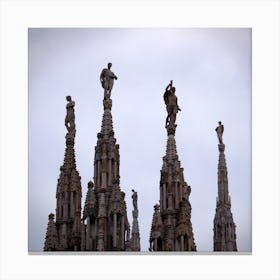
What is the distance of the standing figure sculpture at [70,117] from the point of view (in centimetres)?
3570

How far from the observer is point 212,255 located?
110 ft

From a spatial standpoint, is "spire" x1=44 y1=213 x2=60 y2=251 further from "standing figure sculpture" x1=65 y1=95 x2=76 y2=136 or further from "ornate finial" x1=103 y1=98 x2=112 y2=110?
"ornate finial" x1=103 y1=98 x2=112 y2=110

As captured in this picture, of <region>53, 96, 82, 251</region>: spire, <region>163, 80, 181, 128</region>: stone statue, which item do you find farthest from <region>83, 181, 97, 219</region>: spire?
<region>163, 80, 181, 128</region>: stone statue

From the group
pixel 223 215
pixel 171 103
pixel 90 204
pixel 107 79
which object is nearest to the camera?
pixel 107 79

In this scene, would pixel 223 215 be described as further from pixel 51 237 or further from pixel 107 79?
pixel 107 79

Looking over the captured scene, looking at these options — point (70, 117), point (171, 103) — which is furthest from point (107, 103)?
point (171, 103)

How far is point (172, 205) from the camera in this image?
126ft

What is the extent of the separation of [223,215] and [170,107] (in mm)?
4984

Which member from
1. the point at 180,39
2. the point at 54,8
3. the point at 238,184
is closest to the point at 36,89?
the point at 54,8

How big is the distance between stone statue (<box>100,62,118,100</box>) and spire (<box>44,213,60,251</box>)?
451cm

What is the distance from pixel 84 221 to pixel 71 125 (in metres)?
3.15

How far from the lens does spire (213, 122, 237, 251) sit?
35938 mm
